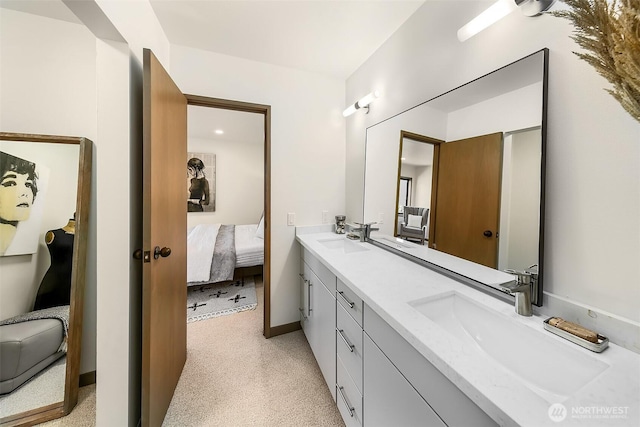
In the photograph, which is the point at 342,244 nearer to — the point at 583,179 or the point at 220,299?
the point at 583,179

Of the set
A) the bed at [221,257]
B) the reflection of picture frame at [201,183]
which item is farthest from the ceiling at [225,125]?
the bed at [221,257]

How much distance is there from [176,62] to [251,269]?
7.76 ft

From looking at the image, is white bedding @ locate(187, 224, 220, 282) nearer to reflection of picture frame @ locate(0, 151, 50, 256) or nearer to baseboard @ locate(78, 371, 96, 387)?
baseboard @ locate(78, 371, 96, 387)

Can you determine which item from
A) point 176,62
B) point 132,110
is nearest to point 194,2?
point 176,62

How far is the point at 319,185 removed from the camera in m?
2.26

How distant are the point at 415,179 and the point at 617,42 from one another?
102cm

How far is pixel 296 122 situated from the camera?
6.98ft

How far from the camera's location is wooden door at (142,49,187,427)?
1104 mm

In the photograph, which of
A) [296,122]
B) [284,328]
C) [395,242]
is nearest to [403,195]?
[395,242]

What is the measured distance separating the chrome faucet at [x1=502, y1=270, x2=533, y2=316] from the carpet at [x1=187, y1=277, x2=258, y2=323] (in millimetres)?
2424

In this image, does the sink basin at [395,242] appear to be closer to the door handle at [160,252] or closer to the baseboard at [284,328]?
the baseboard at [284,328]

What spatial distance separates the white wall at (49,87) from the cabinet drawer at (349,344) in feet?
5.40

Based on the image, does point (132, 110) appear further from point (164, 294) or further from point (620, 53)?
point (620, 53)

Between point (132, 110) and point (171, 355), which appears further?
point (171, 355)
